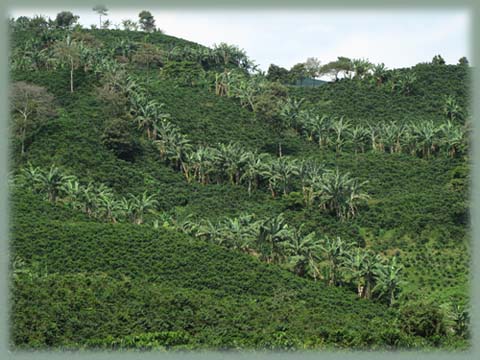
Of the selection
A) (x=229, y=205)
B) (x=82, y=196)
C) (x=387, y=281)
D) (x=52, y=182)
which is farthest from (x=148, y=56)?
(x=387, y=281)

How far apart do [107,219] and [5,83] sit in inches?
1553

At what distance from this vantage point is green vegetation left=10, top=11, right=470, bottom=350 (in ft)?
117

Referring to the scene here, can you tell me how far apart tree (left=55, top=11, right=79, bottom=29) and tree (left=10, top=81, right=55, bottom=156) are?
155ft

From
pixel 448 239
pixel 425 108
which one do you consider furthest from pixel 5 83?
pixel 425 108

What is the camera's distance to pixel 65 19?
115938 millimetres

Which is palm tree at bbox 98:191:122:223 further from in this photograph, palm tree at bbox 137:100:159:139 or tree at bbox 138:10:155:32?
tree at bbox 138:10:155:32

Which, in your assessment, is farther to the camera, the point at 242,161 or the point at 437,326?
the point at 242,161

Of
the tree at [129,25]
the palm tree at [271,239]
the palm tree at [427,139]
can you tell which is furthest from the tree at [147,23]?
the palm tree at [271,239]

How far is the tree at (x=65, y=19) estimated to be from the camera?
115062 millimetres

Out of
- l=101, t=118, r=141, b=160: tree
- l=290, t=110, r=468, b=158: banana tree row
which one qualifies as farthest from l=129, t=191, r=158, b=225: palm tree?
l=290, t=110, r=468, b=158: banana tree row

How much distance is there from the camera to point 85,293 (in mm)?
36875

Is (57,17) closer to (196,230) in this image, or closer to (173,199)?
(173,199)

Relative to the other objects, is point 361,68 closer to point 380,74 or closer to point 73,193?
point 380,74

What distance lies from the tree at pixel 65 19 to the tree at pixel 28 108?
4717cm
